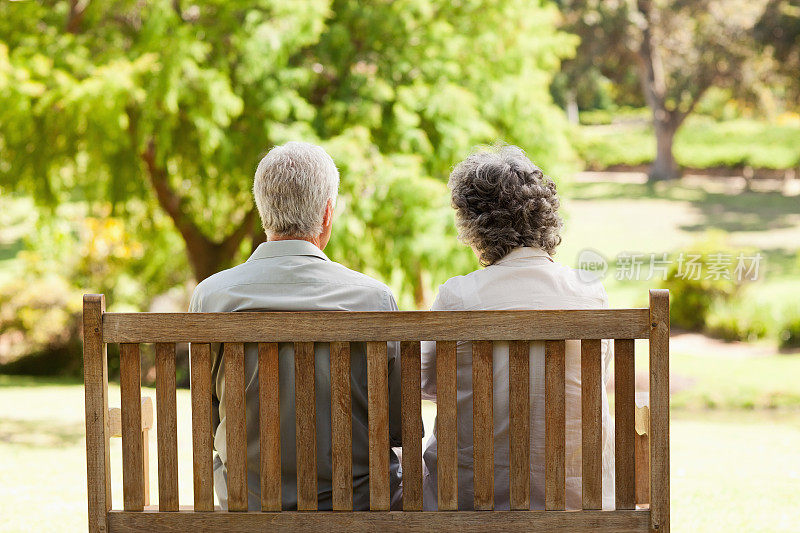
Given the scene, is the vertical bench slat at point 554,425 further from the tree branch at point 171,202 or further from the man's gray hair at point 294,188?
the tree branch at point 171,202

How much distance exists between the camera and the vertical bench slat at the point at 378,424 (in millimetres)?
2180

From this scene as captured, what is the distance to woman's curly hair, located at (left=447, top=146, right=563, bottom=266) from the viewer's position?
7.80 ft

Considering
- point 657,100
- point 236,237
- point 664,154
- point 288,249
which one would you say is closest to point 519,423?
point 288,249

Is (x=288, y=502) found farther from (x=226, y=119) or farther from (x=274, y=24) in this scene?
(x=274, y=24)

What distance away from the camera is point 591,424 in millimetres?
2197

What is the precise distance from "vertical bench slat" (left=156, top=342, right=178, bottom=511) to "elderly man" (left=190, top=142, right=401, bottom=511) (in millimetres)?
129

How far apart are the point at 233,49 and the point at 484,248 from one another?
5.75 metres

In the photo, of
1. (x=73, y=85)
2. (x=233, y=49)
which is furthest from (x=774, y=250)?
(x=73, y=85)

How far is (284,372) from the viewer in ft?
7.36

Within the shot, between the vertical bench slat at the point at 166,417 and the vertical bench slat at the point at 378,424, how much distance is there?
47 cm

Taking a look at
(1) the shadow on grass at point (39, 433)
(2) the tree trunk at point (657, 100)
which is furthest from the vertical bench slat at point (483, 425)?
(2) the tree trunk at point (657, 100)

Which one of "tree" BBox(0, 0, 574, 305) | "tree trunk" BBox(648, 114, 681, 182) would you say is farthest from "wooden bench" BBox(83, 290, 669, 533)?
"tree trunk" BBox(648, 114, 681, 182)

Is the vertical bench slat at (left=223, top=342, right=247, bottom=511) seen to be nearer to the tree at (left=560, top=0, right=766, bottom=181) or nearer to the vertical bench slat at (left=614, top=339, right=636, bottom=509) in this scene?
the vertical bench slat at (left=614, top=339, right=636, bottom=509)

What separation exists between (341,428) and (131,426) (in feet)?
1.72
